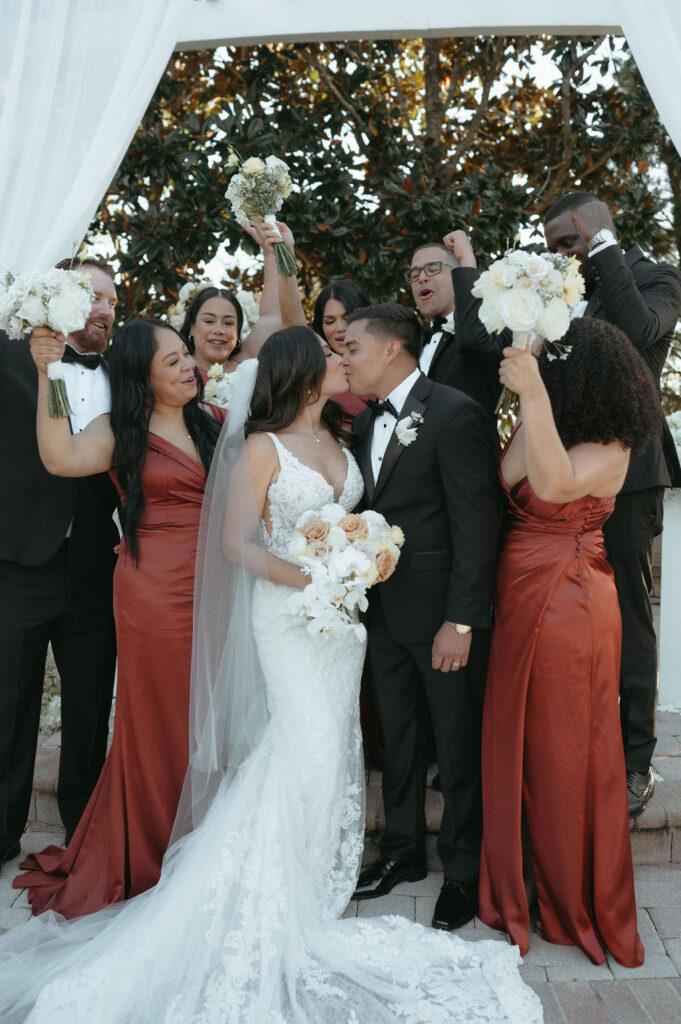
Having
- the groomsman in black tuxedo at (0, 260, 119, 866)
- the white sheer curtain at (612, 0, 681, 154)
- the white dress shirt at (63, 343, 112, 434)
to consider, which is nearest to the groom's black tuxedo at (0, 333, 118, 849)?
the groomsman in black tuxedo at (0, 260, 119, 866)

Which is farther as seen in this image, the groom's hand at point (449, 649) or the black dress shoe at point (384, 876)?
the black dress shoe at point (384, 876)

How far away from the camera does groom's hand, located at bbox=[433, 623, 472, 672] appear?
3.15 m

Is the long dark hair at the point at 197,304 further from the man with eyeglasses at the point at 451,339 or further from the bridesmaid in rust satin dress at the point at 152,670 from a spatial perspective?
the bridesmaid in rust satin dress at the point at 152,670

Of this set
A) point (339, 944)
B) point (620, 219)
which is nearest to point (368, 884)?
point (339, 944)

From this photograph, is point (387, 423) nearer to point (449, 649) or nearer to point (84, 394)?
point (449, 649)

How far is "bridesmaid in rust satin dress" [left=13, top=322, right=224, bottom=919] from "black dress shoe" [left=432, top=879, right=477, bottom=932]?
1054 mm

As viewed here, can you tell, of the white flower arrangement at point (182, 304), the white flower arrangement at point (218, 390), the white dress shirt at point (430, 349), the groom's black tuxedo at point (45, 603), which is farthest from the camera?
the white flower arrangement at point (182, 304)

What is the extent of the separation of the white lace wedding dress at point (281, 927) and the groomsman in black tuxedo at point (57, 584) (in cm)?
81

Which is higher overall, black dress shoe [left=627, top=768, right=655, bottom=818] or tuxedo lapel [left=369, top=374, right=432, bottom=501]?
tuxedo lapel [left=369, top=374, right=432, bottom=501]

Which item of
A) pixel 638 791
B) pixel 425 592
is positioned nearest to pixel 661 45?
pixel 425 592

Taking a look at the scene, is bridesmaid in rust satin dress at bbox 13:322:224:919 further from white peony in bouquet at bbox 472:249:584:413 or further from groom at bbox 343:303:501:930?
white peony in bouquet at bbox 472:249:584:413

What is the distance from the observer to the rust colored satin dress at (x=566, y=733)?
2.97m

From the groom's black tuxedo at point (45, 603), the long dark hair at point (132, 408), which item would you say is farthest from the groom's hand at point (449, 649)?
the groom's black tuxedo at point (45, 603)

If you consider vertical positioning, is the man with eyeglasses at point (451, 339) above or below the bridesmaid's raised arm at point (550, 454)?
above
